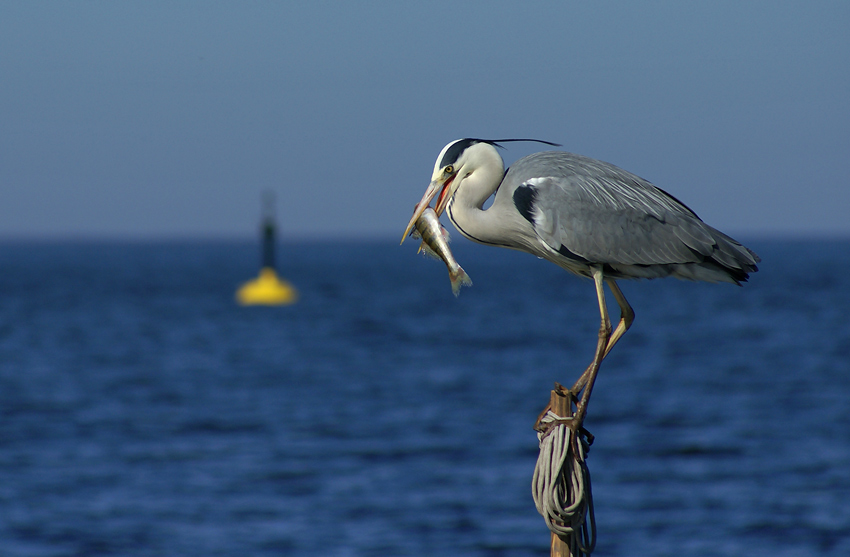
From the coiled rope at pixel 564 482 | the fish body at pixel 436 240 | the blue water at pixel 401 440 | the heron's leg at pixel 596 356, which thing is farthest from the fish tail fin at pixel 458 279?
the blue water at pixel 401 440

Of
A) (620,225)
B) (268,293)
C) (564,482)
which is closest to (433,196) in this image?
(620,225)

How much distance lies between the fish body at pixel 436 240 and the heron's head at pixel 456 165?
1.9 inches

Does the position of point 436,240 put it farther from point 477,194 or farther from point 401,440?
point 401,440

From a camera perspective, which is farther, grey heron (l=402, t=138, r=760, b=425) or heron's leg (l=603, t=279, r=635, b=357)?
heron's leg (l=603, t=279, r=635, b=357)

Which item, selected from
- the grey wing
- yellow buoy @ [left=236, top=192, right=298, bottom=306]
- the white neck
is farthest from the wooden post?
yellow buoy @ [left=236, top=192, right=298, bottom=306]

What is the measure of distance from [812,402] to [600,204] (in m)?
29.3

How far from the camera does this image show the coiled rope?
5078 millimetres

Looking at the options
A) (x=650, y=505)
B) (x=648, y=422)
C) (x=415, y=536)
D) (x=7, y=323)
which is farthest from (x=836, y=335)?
(x=7, y=323)

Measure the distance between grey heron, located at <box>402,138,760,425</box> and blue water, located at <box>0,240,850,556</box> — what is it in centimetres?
1206

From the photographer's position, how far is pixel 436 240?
4.98m

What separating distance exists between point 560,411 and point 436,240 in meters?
1.14

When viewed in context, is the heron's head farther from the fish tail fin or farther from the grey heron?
the fish tail fin

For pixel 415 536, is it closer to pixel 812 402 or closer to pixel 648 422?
pixel 648 422

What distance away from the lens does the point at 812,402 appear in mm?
31656
